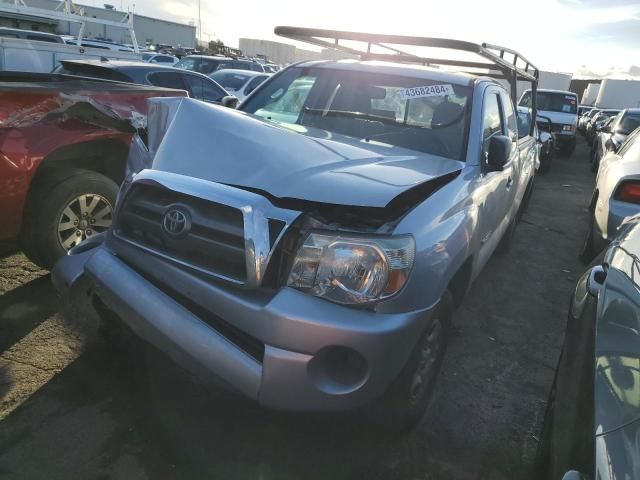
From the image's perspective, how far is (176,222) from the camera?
6.72 ft

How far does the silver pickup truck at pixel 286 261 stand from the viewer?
1827 mm

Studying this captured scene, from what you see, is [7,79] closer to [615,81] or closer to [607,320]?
[607,320]

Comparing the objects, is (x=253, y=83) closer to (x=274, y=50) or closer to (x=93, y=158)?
(x=93, y=158)

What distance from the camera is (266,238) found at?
6.12 ft

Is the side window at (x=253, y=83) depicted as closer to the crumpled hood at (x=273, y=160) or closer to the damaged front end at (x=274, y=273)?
the crumpled hood at (x=273, y=160)

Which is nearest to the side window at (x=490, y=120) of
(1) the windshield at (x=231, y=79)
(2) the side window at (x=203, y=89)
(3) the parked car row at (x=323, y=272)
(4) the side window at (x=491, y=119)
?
(4) the side window at (x=491, y=119)

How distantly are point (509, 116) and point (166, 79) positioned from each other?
17.3 feet

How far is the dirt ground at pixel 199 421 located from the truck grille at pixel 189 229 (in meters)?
0.81

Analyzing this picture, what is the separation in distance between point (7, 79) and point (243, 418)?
422 centimetres

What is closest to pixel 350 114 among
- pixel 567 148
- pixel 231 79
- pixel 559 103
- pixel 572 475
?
pixel 572 475

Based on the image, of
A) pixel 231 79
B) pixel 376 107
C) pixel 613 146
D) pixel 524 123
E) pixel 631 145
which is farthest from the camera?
pixel 231 79

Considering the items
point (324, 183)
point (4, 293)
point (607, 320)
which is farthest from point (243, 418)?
point (4, 293)

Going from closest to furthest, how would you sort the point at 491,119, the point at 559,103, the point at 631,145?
1. the point at 491,119
2. the point at 631,145
3. the point at 559,103

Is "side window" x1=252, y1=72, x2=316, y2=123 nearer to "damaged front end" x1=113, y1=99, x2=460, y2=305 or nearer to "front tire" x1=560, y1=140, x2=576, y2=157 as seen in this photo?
"damaged front end" x1=113, y1=99, x2=460, y2=305
